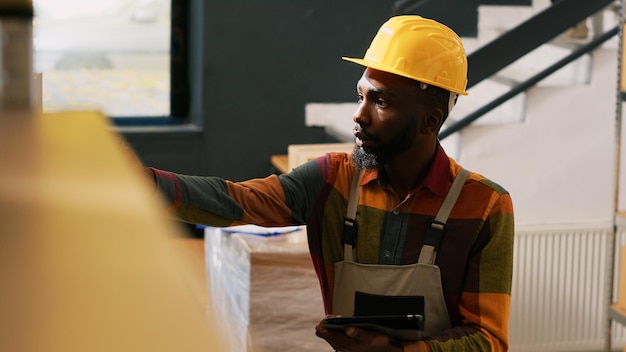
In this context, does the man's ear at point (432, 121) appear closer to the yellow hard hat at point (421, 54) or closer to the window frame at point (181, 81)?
the yellow hard hat at point (421, 54)

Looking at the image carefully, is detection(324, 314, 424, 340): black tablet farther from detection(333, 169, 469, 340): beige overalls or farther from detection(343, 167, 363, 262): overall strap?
detection(343, 167, 363, 262): overall strap

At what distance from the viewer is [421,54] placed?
6.61ft

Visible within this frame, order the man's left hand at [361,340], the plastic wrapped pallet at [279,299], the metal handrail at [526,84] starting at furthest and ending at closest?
Answer: 1. the metal handrail at [526,84]
2. the plastic wrapped pallet at [279,299]
3. the man's left hand at [361,340]

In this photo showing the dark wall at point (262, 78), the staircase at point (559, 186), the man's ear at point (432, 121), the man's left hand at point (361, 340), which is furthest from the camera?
the dark wall at point (262, 78)

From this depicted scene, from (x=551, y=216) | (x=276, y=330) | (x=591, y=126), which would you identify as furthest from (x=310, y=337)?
(x=591, y=126)

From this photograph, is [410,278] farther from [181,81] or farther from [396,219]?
[181,81]

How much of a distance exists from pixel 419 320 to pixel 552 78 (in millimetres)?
3304

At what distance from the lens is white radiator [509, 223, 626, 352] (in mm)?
4441

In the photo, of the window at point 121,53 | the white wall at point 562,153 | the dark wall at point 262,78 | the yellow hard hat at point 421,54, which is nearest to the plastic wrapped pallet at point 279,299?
the yellow hard hat at point 421,54

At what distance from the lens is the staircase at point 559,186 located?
4.46 meters

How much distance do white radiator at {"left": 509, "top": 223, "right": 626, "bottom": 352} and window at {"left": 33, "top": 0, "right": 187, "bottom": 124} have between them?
2.75 m

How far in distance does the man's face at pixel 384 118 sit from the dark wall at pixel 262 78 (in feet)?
13.1

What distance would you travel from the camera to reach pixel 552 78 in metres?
4.82

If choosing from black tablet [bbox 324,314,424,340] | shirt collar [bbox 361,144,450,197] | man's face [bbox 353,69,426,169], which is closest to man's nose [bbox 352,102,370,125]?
man's face [bbox 353,69,426,169]
